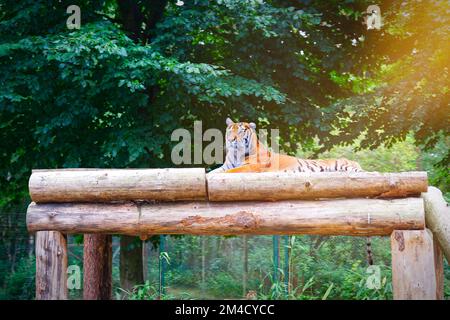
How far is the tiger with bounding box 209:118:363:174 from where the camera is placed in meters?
6.27

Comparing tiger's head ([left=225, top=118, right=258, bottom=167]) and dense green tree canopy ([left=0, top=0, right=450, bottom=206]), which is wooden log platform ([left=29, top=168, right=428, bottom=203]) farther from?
dense green tree canopy ([left=0, top=0, right=450, bottom=206])

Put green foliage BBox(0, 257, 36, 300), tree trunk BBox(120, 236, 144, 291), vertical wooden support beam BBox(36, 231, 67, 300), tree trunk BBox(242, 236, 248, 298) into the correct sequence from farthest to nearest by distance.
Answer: green foliage BBox(0, 257, 36, 300), tree trunk BBox(242, 236, 248, 298), tree trunk BBox(120, 236, 144, 291), vertical wooden support beam BBox(36, 231, 67, 300)

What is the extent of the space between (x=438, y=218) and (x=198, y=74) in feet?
17.1

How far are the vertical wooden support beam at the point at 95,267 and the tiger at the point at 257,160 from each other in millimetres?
1649

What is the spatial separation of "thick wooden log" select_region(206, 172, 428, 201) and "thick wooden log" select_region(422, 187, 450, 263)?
128mm

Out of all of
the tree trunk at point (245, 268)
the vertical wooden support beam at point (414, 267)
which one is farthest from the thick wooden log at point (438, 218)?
the tree trunk at point (245, 268)

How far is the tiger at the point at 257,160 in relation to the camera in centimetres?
627

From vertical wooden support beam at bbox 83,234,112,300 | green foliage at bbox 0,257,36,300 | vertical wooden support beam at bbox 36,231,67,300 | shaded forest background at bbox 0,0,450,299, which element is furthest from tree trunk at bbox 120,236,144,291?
vertical wooden support beam at bbox 36,231,67,300

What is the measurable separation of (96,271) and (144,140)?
3.10 meters

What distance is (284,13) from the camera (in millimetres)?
9523

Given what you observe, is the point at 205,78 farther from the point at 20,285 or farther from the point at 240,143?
the point at 20,285

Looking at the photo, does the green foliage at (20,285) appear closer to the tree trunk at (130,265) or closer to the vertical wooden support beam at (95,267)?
the tree trunk at (130,265)

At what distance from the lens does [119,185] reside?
16.8 feet

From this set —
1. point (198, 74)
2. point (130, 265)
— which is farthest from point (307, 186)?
point (130, 265)
